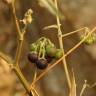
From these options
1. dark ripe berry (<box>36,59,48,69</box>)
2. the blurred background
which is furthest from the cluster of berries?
the blurred background

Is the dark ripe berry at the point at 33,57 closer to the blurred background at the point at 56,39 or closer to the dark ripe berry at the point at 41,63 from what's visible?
the dark ripe berry at the point at 41,63

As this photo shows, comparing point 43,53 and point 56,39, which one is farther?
point 56,39

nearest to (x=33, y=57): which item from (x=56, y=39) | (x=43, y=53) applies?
(x=43, y=53)

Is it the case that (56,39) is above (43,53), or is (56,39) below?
below

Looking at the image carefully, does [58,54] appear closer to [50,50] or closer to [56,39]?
[50,50]

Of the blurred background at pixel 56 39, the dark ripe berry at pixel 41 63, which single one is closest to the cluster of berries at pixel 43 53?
the dark ripe berry at pixel 41 63

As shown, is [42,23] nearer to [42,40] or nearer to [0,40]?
[0,40]
